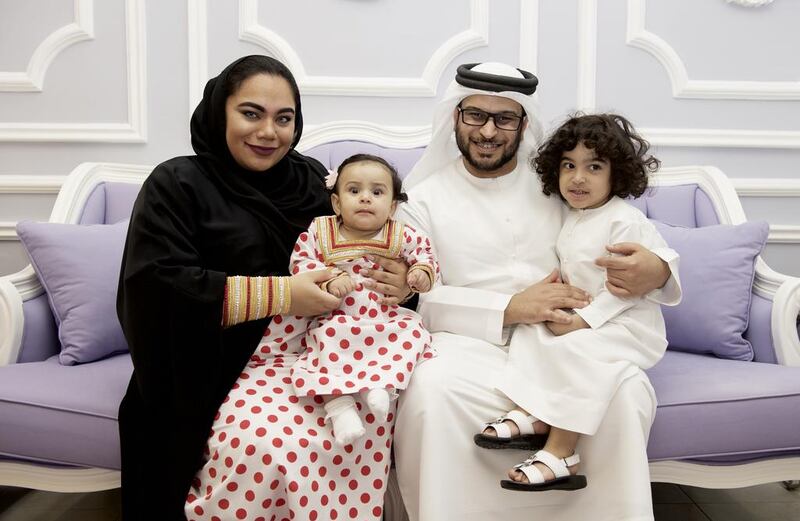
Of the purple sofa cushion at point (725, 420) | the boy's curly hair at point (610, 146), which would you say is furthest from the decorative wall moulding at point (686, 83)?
the purple sofa cushion at point (725, 420)

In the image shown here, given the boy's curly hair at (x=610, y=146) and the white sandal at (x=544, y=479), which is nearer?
the white sandal at (x=544, y=479)

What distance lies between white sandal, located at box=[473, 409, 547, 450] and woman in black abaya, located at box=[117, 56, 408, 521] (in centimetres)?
48

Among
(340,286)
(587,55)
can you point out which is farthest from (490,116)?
(587,55)

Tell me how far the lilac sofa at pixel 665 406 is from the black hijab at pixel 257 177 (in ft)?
2.17

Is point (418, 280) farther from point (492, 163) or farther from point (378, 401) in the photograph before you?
point (492, 163)

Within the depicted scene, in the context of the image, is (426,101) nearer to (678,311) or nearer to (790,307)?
(678,311)

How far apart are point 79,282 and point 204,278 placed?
0.74 m

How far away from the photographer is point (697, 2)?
3.29 m

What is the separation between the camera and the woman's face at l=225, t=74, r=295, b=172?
2.08m

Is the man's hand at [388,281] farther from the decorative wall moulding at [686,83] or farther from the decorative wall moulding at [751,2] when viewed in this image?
the decorative wall moulding at [751,2]

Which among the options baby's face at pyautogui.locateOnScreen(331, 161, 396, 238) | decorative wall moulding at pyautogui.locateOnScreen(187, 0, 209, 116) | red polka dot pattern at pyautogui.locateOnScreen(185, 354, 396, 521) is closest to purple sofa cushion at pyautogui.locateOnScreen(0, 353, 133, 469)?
red polka dot pattern at pyautogui.locateOnScreen(185, 354, 396, 521)

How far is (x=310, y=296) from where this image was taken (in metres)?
1.95

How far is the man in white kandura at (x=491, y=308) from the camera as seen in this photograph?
6.20ft

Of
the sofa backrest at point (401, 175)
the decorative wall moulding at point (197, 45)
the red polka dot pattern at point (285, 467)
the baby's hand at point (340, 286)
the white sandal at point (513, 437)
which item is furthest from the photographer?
the decorative wall moulding at point (197, 45)
